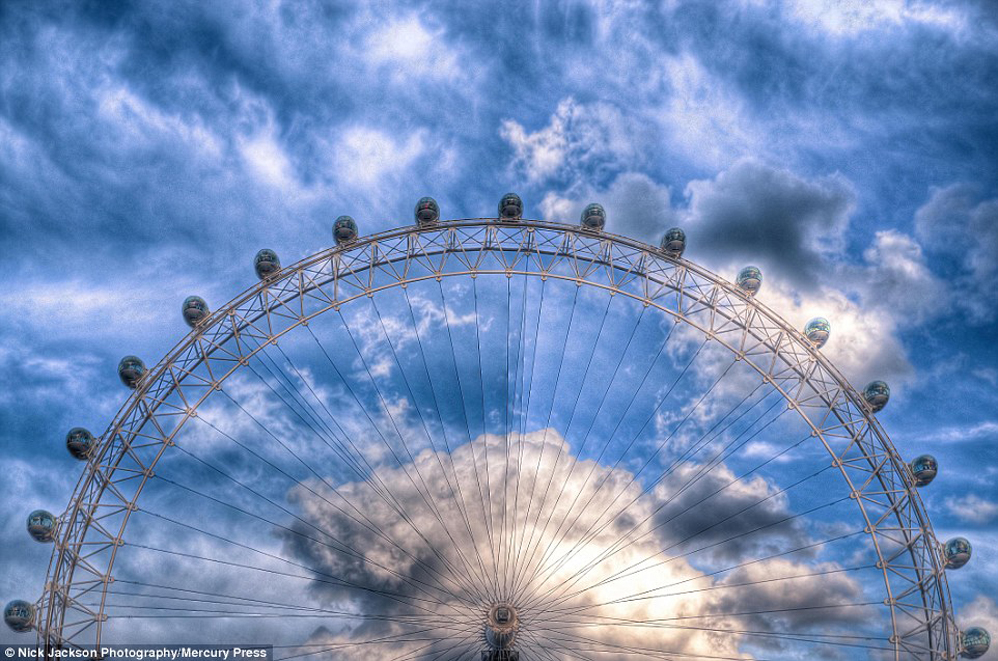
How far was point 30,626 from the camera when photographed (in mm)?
35344

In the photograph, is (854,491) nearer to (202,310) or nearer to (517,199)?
(517,199)

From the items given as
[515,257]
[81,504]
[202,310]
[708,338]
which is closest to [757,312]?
[708,338]

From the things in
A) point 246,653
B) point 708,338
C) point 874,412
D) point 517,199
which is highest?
point 517,199

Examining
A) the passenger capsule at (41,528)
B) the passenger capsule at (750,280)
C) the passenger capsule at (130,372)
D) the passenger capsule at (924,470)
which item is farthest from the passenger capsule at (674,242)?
the passenger capsule at (41,528)

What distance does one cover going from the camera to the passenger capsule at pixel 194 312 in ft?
124

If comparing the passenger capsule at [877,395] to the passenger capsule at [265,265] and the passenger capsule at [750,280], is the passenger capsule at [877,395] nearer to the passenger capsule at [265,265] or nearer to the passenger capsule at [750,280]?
the passenger capsule at [750,280]

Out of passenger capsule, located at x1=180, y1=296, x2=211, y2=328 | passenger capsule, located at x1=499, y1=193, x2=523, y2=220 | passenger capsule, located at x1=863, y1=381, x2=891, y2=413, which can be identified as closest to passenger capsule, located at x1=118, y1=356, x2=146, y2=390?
passenger capsule, located at x1=180, y1=296, x2=211, y2=328

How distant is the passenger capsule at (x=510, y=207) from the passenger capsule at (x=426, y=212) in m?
2.63

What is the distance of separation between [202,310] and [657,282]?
17954 millimetres

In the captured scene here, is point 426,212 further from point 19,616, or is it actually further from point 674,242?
point 19,616

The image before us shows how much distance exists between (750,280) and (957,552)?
40.9 feet

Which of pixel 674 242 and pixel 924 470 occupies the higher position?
pixel 674 242

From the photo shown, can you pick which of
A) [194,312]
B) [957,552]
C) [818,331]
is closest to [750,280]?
[818,331]

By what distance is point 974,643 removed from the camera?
3391cm
